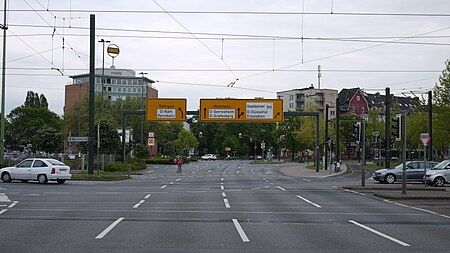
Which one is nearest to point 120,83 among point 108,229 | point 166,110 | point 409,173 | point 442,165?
point 166,110

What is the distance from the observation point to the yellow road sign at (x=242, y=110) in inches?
2044

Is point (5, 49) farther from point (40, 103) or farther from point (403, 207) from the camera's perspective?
point (40, 103)

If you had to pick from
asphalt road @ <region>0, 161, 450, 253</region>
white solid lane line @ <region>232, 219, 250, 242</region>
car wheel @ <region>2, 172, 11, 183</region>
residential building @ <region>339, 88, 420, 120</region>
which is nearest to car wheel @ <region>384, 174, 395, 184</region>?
asphalt road @ <region>0, 161, 450, 253</region>

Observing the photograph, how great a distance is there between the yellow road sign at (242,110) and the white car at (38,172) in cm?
1920

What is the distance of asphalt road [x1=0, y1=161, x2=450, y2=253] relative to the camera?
11.7m

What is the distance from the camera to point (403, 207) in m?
21.6

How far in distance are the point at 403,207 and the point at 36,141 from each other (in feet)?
308

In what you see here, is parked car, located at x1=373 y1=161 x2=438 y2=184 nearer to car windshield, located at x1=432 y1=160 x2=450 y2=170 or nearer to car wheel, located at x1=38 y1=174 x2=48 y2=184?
car windshield, located at x1=432 y1=160 x2=450 y2=170

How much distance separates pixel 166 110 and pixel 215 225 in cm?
3827

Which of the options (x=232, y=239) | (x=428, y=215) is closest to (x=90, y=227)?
(x=232, y=239)

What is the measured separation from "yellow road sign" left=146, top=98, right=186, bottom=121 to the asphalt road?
28.4 meters

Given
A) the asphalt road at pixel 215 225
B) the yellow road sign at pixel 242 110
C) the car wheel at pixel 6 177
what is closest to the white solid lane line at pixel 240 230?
the asphalt road at pixel 215 225

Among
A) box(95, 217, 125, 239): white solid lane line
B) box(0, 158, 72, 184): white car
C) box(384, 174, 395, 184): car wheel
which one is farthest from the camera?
box(384, 174, 395, 184): car wheel

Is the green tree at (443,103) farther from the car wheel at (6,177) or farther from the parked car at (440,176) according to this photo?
the car wheel at (6,177)
